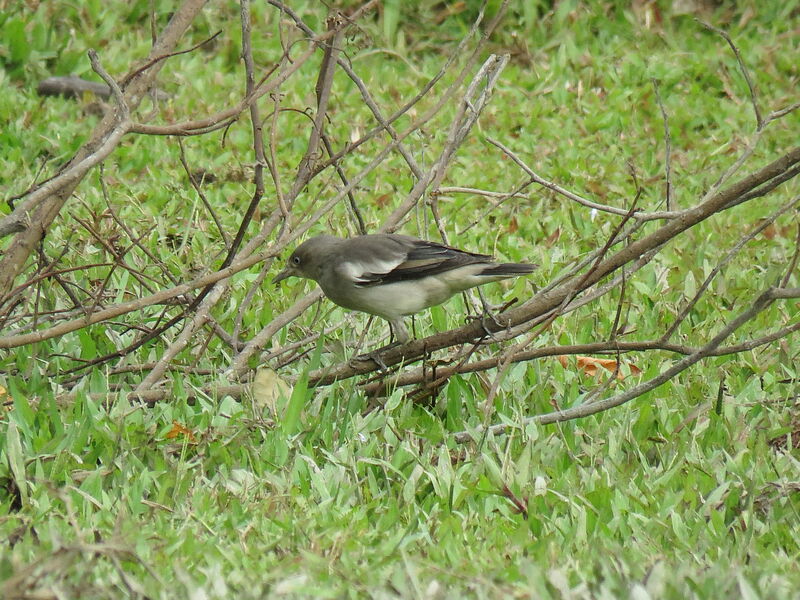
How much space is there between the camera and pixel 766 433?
16.3ft

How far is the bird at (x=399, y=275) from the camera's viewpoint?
534 centimetres

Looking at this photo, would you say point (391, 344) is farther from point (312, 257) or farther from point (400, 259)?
point (312, 257)

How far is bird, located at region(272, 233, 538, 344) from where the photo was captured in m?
5.34

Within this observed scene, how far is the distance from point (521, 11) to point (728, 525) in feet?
23.3

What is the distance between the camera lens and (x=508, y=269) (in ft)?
17.0

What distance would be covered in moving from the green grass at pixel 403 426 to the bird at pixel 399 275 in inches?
10.6

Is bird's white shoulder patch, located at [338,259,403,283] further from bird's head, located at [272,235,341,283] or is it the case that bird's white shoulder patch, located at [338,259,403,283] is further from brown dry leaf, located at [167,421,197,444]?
brown dry leaf, located at [167,421,197,444]

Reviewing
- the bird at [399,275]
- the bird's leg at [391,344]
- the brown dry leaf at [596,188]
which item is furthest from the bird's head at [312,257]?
the brown dry leaf at [596,188]

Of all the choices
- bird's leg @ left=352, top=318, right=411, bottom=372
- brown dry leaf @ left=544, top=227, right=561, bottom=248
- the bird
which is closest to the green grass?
brown dry leaf @ left=544, top=227, right=561, bottom=248

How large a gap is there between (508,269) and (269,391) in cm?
112

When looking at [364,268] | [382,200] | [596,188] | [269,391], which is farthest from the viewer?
[596,188]

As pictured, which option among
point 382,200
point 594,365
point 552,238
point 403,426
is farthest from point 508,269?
point 382,200

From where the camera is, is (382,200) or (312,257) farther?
(382,200)

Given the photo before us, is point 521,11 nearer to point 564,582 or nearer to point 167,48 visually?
point 167,48
